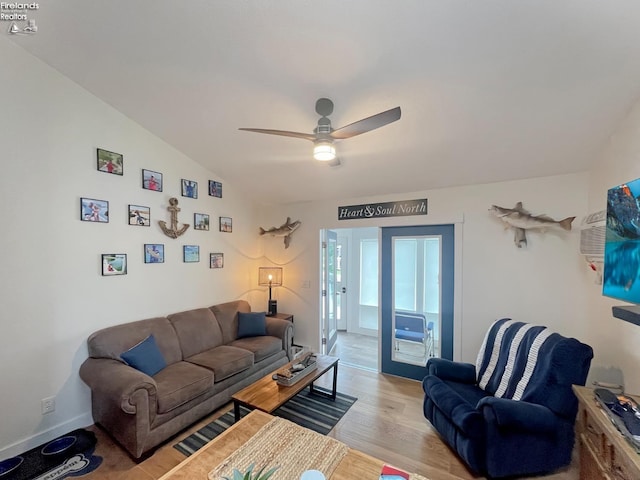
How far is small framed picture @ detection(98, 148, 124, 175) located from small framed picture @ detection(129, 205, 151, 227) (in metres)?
0.39

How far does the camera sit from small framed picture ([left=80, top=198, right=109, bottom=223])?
8.48 ft

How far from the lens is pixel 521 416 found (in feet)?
6.12

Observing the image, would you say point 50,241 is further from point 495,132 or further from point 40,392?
point 495,132

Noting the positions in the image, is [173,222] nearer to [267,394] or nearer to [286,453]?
[267,394]

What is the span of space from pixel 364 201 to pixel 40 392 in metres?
3.83

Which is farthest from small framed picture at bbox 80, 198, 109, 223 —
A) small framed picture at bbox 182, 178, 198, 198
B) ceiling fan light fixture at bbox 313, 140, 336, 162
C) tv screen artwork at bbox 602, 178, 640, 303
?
tv screen artwork at bbox 602, 178, 640, 303

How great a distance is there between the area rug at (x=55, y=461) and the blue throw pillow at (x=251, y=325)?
1.73m

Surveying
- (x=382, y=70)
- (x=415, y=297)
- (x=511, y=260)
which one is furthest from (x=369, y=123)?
(x=415, y=297)

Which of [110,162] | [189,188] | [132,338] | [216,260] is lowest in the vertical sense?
[132,338]

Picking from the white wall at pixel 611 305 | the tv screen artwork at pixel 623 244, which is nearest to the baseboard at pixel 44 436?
the tv screen artwork at pixel 623 244

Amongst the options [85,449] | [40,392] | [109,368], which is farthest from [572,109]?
[40,392]

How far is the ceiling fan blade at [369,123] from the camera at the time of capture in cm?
168

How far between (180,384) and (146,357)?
468mm

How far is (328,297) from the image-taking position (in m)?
4.37
